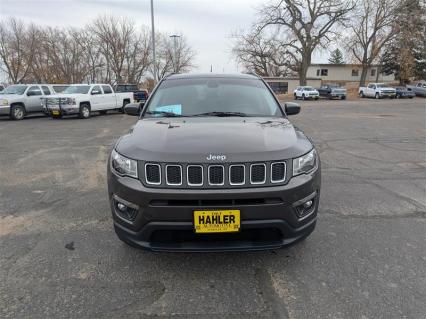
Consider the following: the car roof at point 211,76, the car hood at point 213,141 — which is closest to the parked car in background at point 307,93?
the car roof at point 211,76

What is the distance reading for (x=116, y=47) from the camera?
53.2m

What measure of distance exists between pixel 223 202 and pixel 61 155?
6.89 m

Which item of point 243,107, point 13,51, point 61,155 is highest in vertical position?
point 13,51

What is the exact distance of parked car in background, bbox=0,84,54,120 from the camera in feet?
57.8

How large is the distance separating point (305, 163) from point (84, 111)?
57.7ft

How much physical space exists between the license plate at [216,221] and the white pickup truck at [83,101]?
16.8 metres

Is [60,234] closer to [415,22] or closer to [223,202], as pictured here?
[223,202]

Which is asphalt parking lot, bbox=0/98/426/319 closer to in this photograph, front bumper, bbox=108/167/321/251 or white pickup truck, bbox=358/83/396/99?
front bumper, bbox=108/167/321/251

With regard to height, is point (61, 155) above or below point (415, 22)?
below

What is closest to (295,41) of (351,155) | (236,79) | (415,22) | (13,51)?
(415,22)

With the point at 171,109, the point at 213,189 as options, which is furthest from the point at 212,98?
the point at 213,189

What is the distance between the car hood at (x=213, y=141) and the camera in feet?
9.11

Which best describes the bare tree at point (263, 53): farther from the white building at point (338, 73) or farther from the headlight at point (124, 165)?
the headlight at point (124, 165)

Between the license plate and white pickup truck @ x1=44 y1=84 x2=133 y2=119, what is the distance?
16821mm
